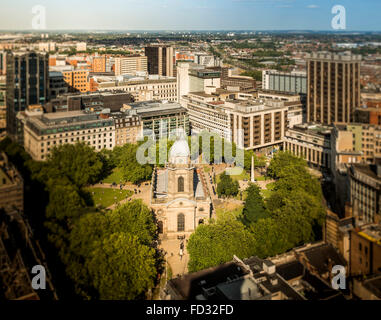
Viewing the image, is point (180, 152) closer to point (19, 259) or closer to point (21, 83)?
point (21, 83)

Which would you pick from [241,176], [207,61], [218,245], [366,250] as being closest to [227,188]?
[241,176]

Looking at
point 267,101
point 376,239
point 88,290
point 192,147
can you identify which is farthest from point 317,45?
point 267,101

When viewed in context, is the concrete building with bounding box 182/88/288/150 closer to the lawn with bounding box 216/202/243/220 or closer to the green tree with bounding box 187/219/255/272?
the lawn with bounding box 216/202/243/220

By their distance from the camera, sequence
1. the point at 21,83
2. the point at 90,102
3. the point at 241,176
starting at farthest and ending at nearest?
1. the point at 90,102
2. the point at 241,176
3. the point at 21,83

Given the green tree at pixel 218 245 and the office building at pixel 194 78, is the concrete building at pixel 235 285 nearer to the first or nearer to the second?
the green tree at pixel 218 245

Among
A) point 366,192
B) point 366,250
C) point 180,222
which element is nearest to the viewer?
point 366,250

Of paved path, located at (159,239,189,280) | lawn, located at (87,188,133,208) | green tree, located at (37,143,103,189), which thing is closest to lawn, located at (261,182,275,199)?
paved path, located at (159,239,189,280)

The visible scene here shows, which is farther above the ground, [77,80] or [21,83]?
[77,80]
